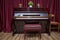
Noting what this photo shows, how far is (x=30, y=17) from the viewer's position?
236 inches

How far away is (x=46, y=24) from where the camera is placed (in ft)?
20.5

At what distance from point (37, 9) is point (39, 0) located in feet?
2.06

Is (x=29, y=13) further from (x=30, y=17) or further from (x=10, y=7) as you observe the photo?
(x=10, y=7)

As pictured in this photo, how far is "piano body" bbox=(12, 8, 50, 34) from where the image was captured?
19.2 feet

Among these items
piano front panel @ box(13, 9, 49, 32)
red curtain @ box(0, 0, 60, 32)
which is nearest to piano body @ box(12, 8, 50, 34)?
piano front panel @ box(13, 9, 49, 32)

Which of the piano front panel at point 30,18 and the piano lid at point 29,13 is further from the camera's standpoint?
the piano lid at point 29,13

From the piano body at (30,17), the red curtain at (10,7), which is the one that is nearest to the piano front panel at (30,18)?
the piano body at (30,17)

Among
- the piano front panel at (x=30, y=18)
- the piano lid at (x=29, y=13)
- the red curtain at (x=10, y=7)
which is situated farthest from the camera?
the red curtain at (x=10, y=7)

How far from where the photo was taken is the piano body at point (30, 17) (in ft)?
19.2

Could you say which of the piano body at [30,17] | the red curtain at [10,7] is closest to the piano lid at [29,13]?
the piano body at [30,17]

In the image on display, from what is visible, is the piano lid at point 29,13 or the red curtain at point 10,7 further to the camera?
the red curtain at point 10,7

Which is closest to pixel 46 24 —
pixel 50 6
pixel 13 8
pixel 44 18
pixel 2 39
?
pixel 44 18

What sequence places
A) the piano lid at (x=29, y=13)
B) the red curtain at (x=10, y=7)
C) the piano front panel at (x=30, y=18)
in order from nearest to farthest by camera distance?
the piano front panel at (x=30, y=18) < the piano lid at (x=29, y=13) < the red curtain at (x=10, y=7)

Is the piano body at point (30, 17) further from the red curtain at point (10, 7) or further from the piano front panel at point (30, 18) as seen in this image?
the red curtain at point (10, 7)
